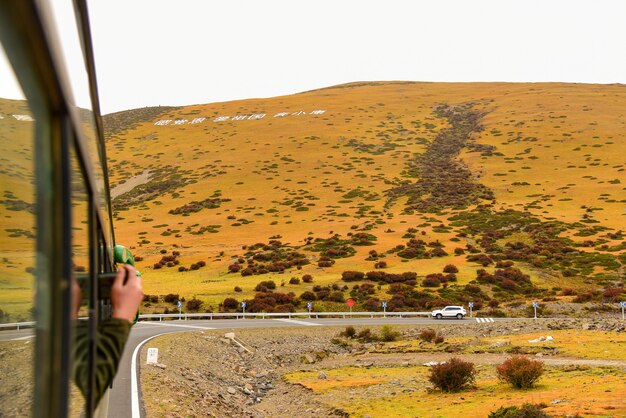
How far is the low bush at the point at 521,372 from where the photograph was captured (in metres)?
20.1

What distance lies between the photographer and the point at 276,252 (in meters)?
65.2

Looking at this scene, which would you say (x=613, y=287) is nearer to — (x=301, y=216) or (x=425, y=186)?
(x=301, y=216)

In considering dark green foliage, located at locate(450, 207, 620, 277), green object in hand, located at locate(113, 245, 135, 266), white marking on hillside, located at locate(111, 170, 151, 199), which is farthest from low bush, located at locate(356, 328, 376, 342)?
white marking on hillside, located at locate(111, 170, 151, 199)

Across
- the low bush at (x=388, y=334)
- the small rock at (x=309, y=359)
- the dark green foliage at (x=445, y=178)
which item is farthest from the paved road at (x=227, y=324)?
the dark green foliage at (x=445, y=178)

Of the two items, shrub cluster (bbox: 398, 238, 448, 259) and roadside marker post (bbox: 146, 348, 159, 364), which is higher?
shrub cluster (bbox: 398, 238, 448, 259)

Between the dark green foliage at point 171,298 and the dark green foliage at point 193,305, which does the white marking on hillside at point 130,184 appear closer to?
the dark green foliage at point 171,298

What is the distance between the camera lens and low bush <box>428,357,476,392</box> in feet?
68.5

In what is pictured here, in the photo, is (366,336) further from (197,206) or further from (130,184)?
(130,184)

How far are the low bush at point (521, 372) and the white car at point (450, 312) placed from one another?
2157 cm

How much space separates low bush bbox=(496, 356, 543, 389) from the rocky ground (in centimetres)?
508

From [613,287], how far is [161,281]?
33231 millimetres

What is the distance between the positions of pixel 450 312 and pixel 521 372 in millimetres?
22430

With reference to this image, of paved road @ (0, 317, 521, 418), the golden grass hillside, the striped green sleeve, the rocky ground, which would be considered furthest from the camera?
the golden grass hillside

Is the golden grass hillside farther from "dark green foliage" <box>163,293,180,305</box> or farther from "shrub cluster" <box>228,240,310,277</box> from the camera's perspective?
"dark green foliage" <box>163,293,180,305</box>
